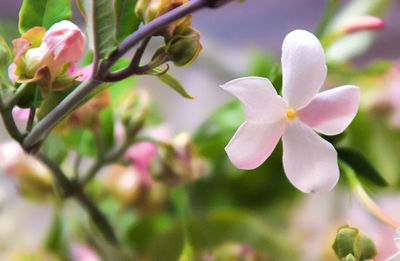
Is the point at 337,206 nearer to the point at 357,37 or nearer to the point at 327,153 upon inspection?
the point at 357,37

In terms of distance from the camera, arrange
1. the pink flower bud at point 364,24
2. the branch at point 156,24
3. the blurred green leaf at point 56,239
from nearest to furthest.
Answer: the branch at point 156,24 < the pink flower bud at point 364,24 < the blurred green leaf at point 56,239

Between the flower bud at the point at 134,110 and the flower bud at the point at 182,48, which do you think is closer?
the flower bud at the point at 182,48

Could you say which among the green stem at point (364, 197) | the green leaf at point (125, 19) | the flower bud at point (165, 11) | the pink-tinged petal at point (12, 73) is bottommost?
the green stem at point (364, 197)

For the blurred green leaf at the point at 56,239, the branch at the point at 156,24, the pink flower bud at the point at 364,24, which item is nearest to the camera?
the branch at the point at 156,24

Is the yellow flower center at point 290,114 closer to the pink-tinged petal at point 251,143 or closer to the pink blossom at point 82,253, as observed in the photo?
the pink-tinged petal at point 251,143

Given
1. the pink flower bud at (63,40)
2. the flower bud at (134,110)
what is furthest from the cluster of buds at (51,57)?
the flower bud at (134,110)

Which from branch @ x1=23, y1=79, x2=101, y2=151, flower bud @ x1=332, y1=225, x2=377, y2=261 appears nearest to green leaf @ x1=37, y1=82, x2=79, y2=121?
branch @ x1=23, y1=79, x2=101, y2=151

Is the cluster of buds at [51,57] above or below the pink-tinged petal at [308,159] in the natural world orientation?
above

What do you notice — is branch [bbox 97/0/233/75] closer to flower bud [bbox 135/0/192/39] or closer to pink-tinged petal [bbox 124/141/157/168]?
flower bud [bbox 135/0/192/39]
